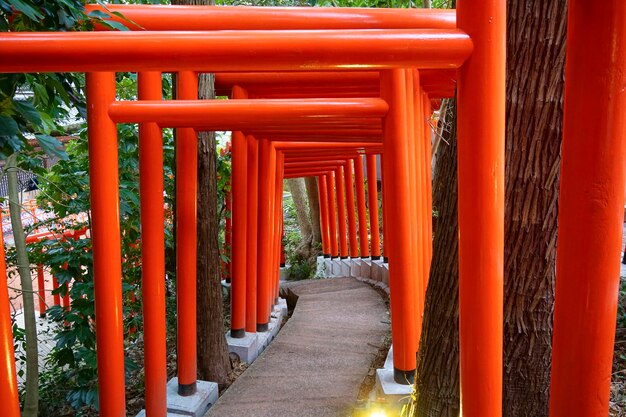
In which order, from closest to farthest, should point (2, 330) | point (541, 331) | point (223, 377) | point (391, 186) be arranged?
point (2, 330)
point (541, 331)
point (391, 186)
point (223, 377)

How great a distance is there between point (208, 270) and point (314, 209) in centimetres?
974

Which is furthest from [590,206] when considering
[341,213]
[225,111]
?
[341,213]

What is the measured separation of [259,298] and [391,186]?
168 inches

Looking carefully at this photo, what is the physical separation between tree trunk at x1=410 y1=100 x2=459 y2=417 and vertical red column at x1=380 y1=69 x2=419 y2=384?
99 cm

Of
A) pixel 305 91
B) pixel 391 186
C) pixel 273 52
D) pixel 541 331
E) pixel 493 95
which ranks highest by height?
pixel 273 52

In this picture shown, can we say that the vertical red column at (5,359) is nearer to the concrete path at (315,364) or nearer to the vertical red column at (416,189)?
the vertical red column at (416,189)

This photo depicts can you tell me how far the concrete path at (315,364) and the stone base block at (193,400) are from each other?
114 mm

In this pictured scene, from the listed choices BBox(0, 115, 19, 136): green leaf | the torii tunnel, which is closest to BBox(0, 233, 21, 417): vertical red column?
the torii tunnel

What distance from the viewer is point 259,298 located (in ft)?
26.6

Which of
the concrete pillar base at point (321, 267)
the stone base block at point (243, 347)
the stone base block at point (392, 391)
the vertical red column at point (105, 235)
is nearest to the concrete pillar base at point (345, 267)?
the concrete pillar base at point (321, 267)

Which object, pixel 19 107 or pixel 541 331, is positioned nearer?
pixel 19 107

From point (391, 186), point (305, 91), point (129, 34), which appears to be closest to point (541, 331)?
point (391, 186)

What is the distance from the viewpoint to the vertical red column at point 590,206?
1352 millimetres

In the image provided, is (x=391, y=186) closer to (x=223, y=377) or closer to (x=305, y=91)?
(x=305, y=91)
